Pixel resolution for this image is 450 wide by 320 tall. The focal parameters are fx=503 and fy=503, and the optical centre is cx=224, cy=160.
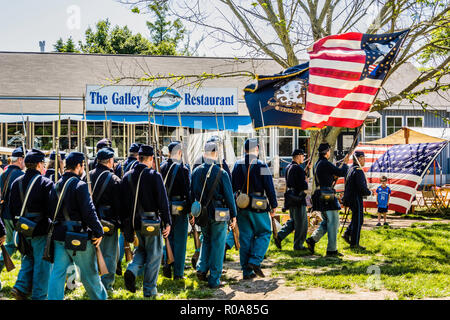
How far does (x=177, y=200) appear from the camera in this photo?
746cm

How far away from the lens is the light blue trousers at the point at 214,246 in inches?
274

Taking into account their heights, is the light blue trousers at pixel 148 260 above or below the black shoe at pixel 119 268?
above

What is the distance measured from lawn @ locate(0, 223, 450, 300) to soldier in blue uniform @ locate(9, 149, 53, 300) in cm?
64

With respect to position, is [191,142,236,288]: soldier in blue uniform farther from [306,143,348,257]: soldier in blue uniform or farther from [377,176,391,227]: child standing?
[377,176,391,227]: child standing

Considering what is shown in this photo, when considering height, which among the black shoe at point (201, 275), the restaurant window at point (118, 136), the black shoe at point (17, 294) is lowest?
the black shoe at point (201, 275)

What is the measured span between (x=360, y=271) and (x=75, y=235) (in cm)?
442

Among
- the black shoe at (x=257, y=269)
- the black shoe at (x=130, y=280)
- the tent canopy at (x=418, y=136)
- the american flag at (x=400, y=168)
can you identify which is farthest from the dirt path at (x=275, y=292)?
the tent canopy at (x=418, y=136)

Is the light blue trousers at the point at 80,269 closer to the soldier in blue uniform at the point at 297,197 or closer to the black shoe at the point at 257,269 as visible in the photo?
the black shoe at the point at 257,269

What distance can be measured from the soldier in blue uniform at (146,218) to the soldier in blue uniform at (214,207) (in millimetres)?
800

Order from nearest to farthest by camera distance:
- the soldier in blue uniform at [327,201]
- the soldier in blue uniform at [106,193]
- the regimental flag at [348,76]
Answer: the soldier in blue uniform at [106,193] < the regimental flag at [348,76] < the soldier in blue uniform at [327,201]

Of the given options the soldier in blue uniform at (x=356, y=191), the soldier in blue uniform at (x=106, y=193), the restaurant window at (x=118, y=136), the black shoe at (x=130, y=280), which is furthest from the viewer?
the restaurant window at (x=118, y=136)

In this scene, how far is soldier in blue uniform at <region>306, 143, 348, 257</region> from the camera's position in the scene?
29.4 ft

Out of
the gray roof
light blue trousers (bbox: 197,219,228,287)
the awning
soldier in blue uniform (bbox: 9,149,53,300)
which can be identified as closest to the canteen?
light blue trousers (bbox: 197,219,228,287)
